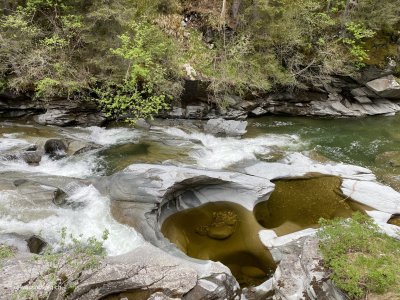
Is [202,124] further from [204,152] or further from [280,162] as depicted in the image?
[280,162]

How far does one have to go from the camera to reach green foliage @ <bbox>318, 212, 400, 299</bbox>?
20.6 feet

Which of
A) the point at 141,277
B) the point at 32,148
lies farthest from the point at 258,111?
the point at 141,277

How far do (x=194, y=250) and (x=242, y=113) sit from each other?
10859mm

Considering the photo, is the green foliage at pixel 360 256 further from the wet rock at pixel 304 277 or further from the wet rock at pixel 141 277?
the wet rock at pixel 141 277

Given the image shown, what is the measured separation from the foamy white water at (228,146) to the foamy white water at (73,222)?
179 inches

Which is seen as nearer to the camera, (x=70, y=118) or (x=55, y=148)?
(x=55, y=148)

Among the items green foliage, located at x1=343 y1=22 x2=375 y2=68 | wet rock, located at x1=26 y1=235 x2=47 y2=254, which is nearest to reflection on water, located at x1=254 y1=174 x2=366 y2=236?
wet rock, located at x1=26 y1=235 x2=47 y2=254

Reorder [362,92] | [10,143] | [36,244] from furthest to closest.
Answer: [362,92] < [10,143] < [36,244]

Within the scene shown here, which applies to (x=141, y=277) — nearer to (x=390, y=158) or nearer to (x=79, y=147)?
(x=79, y=147)

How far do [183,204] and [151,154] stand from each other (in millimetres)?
3825

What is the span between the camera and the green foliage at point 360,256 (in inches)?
247

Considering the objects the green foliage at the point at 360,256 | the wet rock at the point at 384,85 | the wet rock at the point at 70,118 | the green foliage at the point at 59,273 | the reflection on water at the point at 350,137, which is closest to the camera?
the green foliage at the point at 59,273

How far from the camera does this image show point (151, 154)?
13570 mm

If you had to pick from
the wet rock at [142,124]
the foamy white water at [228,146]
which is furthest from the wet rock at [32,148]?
the foamy white water at [228,146]
